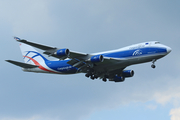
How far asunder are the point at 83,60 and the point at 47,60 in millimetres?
11303

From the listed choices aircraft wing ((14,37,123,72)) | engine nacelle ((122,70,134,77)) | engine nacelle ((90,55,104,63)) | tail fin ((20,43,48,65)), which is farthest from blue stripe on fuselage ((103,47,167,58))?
tail fin ((20,43,48,65))

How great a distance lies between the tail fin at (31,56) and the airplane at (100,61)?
0.72ft

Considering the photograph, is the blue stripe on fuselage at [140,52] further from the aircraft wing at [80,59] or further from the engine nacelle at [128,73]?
the engine nacelle at [128,73]

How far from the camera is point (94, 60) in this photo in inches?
1950

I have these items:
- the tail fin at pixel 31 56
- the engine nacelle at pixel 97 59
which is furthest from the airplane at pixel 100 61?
the tail fin at pixel 31 56

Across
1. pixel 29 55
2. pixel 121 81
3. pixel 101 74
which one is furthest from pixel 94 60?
pixel 29 55

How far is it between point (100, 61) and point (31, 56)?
19101 millimetres

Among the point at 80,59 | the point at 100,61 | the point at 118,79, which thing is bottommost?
the point at 100,61

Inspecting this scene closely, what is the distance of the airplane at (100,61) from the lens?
48.8 m

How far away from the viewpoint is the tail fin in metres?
61.0

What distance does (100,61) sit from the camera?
4934 centimetres

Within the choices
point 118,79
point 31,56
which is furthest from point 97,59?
point 31,56

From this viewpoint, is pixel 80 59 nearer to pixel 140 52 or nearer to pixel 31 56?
pixel 140 52

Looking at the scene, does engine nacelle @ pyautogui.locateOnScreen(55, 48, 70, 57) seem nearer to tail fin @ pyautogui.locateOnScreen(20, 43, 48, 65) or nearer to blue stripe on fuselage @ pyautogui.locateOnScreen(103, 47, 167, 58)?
blue stripe on fuselage @ pyautogui.locateOnScreen(103, 47, 167, 58)
